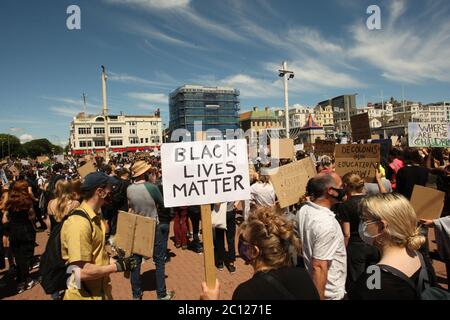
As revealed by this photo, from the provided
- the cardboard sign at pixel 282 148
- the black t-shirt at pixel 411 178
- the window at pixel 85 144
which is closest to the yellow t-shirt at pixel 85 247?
the black t-shirt at pixel 411 178

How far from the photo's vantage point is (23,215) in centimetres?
561

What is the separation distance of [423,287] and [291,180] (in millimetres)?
2706

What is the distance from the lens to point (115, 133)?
9025 centimetres

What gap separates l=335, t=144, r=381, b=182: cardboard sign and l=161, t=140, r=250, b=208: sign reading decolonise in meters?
3.47

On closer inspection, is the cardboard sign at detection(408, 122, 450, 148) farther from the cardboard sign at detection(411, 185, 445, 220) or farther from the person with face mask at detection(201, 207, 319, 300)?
the person with face mask at detection(201, 207, 319, 300)

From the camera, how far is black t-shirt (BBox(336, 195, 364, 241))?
3523 mm

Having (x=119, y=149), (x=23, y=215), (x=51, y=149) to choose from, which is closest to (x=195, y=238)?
(x=23, y=215)

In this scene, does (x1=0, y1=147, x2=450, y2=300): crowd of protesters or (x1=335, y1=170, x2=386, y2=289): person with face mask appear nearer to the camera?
(x1=0, y1=147, x2=450, y2=300): crowd of protesters

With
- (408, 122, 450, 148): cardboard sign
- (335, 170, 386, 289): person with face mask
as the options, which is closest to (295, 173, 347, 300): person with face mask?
(335, 170, 386, 289): person with face mask

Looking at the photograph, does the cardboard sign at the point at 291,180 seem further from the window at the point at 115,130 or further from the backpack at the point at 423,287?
the window at the point at 115,130

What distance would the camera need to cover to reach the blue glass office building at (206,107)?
11425 centimetres

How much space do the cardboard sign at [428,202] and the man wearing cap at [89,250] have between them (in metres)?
3.42
